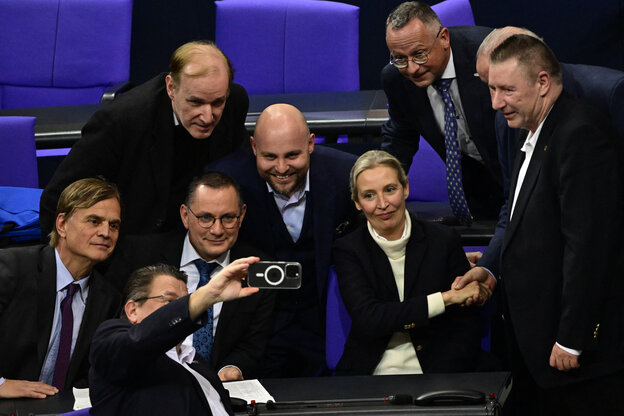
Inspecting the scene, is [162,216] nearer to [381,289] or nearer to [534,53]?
[381,289]

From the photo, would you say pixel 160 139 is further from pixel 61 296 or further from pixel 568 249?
pixel 568 249

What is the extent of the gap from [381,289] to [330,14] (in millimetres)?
2170

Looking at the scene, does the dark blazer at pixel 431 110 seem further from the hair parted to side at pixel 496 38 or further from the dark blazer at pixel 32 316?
the dark blazer at pixel 32 316

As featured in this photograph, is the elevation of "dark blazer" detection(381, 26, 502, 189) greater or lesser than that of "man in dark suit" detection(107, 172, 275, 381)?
greater

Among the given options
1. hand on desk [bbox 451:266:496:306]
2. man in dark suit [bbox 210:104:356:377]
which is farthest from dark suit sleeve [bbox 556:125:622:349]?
man in dark suit [bbox 210:104:356:377]

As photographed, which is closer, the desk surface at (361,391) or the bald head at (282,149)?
the desk surface at (361,391)

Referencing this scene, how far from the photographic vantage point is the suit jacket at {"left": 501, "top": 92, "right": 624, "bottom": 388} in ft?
7.20

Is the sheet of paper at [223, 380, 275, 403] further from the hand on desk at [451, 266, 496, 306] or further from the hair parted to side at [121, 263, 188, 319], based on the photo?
the hand on desk at [451, 266, 496, 306]

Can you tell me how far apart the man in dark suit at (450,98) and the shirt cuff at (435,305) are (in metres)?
0.60

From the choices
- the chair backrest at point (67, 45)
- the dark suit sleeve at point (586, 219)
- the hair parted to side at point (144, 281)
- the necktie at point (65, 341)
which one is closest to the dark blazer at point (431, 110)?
the dark suit sleeve at point (586, 219)

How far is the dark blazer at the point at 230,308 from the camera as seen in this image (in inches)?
112

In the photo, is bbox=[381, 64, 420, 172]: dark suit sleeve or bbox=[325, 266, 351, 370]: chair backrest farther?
bbox=[381, 64, 420, 172]: dark suit sleeve

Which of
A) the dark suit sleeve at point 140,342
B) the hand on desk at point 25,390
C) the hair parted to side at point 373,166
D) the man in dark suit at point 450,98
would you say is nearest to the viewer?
the dark suit sleeve at point 140,342

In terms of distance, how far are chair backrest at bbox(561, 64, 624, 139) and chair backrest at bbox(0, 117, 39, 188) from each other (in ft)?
6.70
